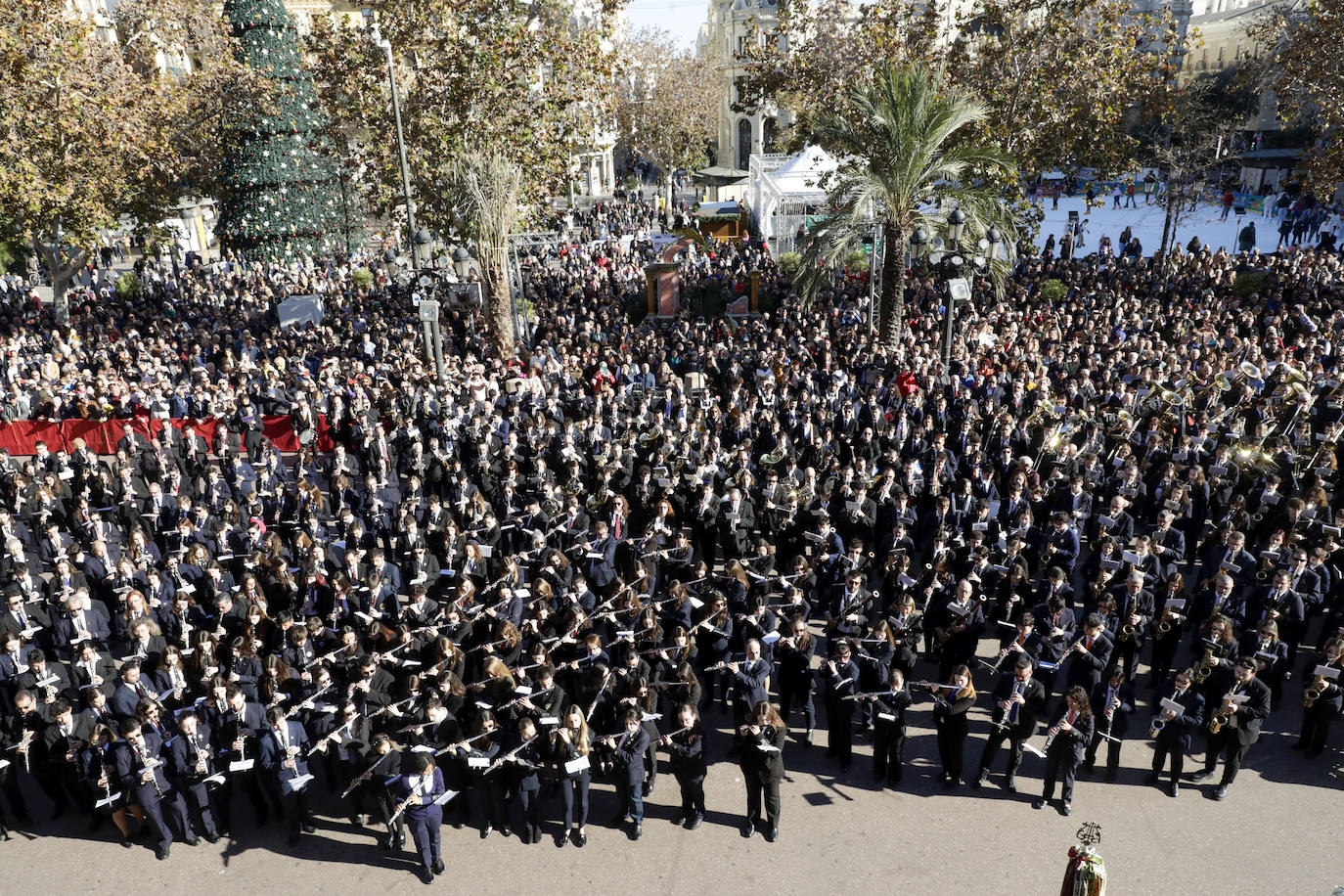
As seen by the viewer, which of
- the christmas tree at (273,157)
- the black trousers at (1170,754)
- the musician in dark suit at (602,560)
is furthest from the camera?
the christmas tree at (273,157)

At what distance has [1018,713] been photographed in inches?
335

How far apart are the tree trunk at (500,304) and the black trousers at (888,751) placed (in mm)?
15594

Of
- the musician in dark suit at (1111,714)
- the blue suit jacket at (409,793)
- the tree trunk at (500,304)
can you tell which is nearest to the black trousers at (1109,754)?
the musician in dark suit at (1111,714)

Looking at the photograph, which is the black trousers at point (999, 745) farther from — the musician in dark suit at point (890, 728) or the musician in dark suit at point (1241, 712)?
the musician in dark suit at point (1241, 712)

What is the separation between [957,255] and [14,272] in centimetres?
3667

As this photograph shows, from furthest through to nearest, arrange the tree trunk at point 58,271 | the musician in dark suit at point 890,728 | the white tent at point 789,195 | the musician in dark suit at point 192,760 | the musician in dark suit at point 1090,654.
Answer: the white tent at point 789,195
the tree trunk at point 58,271
the musician in dark suit at point 1090,654
the musician in dark suit at point 890,728
the musician in dark suit at point 192,760

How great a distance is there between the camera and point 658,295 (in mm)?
25812

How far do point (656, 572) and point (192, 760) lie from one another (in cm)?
541

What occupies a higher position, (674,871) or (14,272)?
(14,272)

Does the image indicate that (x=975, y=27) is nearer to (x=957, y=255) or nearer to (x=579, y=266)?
(x=957, y=255)

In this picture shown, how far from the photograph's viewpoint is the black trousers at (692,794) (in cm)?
812

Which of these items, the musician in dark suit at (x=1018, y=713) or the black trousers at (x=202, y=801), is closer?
the black trousers at (x=202, y=801)

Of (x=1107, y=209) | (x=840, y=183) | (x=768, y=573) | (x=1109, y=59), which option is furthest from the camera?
(x=1107, y=209)

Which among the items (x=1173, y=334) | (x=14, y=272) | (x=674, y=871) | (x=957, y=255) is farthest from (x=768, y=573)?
(x=14, y=272)
